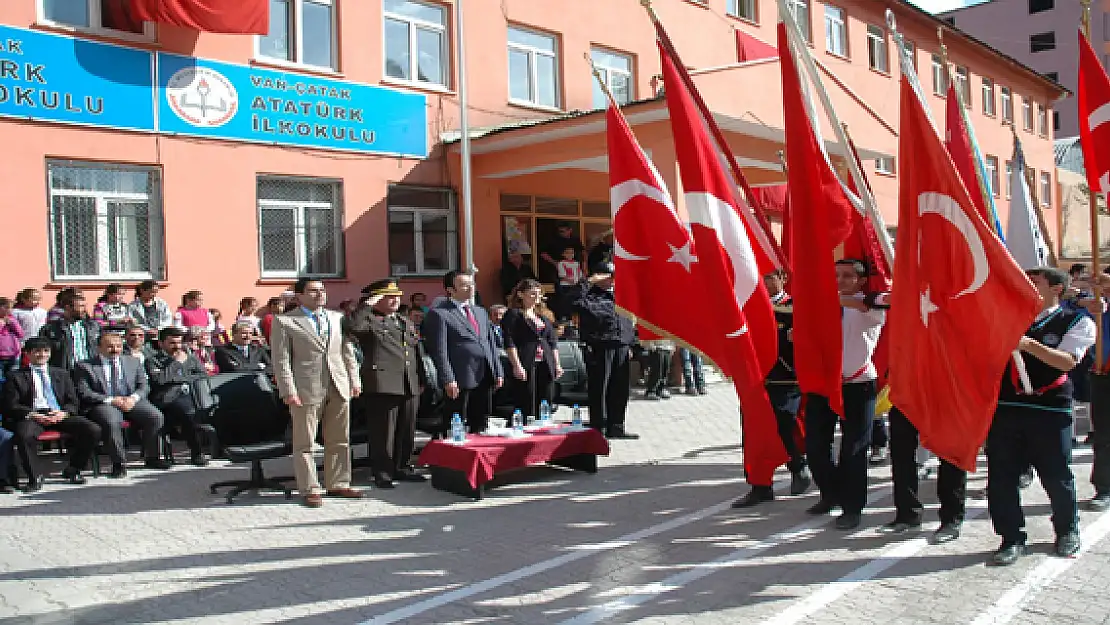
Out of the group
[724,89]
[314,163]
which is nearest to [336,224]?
[314,163]

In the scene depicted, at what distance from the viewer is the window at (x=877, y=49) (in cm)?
2817

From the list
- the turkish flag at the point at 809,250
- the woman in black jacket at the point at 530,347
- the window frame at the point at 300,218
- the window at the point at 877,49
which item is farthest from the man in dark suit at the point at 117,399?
the window at the point at 877,49

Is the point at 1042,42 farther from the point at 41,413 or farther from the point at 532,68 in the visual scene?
the point at 41,413

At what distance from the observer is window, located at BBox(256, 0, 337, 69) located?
1473 cm

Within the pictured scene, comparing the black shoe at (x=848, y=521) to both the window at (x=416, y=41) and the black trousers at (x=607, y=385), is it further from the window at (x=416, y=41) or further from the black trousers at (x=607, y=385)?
the window at (x=416, y=41)

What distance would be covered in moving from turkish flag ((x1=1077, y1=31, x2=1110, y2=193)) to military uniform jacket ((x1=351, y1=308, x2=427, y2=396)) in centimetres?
616

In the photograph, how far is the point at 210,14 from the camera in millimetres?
13297

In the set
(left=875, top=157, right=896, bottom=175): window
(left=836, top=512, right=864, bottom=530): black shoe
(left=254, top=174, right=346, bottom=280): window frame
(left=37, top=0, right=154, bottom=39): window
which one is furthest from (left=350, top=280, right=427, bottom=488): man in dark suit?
(left=875, top=157, right=896, bottom=175): window

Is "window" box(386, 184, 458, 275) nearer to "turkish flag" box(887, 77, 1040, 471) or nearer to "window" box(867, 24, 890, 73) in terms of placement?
"turkish flag" box(887, 77, 1040, 471)

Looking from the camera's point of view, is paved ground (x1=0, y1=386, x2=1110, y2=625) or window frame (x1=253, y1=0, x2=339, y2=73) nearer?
paved ground (x1=0, y1=386, x2=1110, y2=625)

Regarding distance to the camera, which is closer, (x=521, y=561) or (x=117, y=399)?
(x=521, y=561)

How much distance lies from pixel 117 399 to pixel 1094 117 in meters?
9.65

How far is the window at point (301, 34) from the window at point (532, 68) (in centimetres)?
379

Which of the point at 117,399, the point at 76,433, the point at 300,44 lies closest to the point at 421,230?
the point at 300,44
